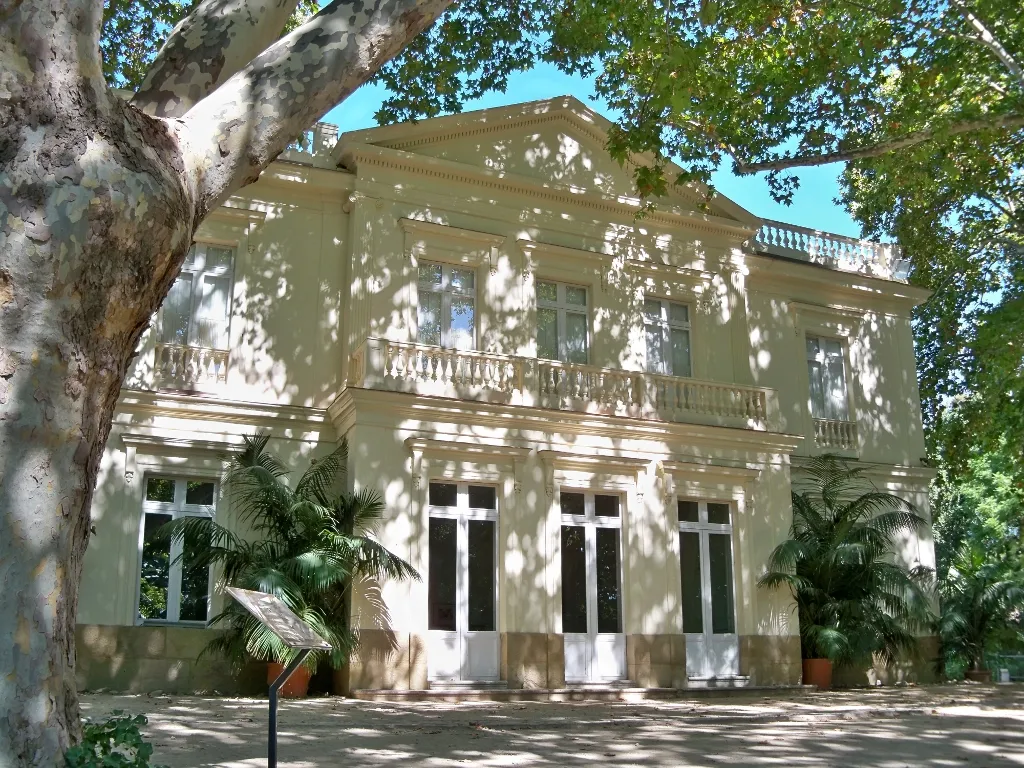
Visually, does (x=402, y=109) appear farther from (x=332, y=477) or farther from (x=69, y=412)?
(x=69, y=412)

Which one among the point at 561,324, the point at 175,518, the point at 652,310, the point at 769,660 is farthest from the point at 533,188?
the point at 769,660

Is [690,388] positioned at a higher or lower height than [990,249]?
lower

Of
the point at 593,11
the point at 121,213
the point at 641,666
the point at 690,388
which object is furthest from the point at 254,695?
the point at 121,213

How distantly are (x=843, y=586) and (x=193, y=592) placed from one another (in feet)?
32.5

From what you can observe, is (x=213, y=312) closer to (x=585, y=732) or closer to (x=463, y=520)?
(x=463, y=520)

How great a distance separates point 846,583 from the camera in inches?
648

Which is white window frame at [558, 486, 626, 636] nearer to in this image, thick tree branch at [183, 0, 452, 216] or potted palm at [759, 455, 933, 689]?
potted palm at [759, 455, 933, 689]

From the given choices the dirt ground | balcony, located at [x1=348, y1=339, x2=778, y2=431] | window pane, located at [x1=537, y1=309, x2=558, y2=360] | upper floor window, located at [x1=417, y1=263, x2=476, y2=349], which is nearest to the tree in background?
the dirt ground

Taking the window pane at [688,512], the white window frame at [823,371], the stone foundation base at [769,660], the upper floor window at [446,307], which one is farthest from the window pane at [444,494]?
the white window frame at [823,371]

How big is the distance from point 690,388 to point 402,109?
249 inches

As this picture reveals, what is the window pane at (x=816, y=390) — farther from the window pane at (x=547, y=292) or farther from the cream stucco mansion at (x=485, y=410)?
the window pane at (x=547, y=292)

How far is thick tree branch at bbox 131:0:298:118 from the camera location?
5379 millimetres

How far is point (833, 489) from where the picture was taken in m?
17.6

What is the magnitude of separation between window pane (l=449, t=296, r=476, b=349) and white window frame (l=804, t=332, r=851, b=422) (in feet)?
22.5
